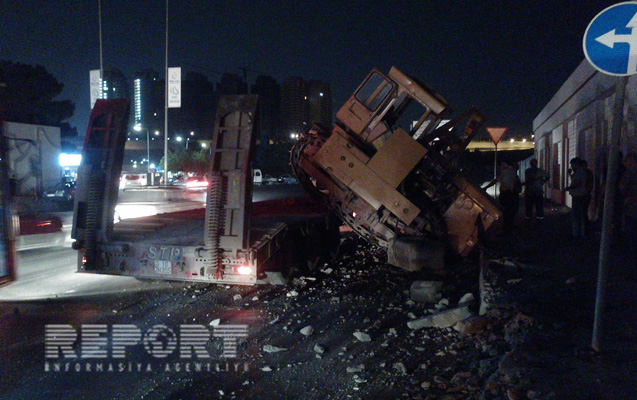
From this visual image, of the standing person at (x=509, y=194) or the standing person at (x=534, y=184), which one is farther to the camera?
the standing person at (x=534, y=184)

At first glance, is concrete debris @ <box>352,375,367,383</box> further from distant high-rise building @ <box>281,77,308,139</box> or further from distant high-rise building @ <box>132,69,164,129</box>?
distant high-rise building @ <box>281,77,308,139</box>

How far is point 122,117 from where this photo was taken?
729cm

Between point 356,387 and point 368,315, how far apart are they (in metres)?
2.30

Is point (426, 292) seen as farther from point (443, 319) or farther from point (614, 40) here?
point (614, 40)

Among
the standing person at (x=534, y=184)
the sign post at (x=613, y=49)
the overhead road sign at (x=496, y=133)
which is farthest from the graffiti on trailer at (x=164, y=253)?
the overhead road sign at (x=496, y=133)

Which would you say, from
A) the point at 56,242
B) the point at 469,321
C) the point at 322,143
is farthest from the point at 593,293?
the point at 56,242

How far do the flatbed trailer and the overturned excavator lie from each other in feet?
4.33

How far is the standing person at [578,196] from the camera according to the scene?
10.3m

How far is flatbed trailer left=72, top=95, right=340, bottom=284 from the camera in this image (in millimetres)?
6645

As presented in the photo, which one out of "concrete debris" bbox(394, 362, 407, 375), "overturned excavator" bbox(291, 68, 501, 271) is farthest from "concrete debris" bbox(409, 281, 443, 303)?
"concrete debris" bbox(394, 362, 407, 375)

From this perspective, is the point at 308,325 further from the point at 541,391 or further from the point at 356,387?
the point at 541,391

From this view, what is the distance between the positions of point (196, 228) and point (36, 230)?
6.23 m

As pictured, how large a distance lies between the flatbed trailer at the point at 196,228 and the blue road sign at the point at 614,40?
3.92 metres

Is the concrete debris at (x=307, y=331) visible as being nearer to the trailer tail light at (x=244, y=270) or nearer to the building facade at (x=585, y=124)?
the trailer tail light at (x=244, y=270)
